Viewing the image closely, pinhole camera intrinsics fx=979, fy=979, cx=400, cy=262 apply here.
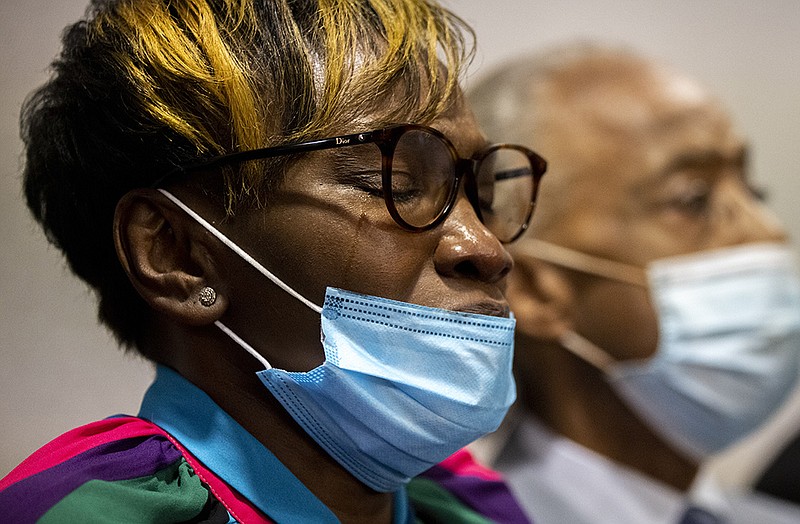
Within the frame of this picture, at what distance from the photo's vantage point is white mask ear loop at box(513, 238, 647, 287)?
2287 millimetres

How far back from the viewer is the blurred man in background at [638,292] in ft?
7.44

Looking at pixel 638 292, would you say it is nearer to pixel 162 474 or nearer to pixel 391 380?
pixel 391 380

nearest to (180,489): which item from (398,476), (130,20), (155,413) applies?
(155,413)

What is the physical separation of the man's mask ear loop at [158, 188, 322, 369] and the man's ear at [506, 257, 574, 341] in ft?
3.70

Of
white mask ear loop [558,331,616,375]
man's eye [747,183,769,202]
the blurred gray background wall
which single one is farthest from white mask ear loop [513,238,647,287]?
the blurred gray background wall

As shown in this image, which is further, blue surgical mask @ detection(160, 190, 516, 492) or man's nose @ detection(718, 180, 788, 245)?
man's nose @ detection(718, 180, 788, 245)

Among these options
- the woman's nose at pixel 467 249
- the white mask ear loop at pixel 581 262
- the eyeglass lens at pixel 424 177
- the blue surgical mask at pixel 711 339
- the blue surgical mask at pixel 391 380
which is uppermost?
the eyeglass lens at pixel 424 177

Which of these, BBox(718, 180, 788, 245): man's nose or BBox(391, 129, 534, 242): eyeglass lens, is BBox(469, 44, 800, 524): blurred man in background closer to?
BBox(718, 180, 788, 245): man's nose

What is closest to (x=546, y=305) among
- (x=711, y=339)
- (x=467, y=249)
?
(x=711, y=339)

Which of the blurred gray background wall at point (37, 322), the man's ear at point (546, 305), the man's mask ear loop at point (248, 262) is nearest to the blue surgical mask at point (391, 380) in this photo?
the man's mask ear loop at point (248, 262)

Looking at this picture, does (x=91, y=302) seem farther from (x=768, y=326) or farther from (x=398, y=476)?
(x=768, y=326)

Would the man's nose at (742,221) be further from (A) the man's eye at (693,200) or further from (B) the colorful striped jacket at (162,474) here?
(B) the colorful striped jacket at (162,474)

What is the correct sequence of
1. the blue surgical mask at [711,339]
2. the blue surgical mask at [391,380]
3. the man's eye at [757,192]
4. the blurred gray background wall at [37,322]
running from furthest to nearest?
1. the man's eye at [757,192]
2. the blue surgical mask at [711,339]
3. the blurred gray background wall at [37,322]
4. the blue surgical mask at [391,380]

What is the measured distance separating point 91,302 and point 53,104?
11.7 inches
